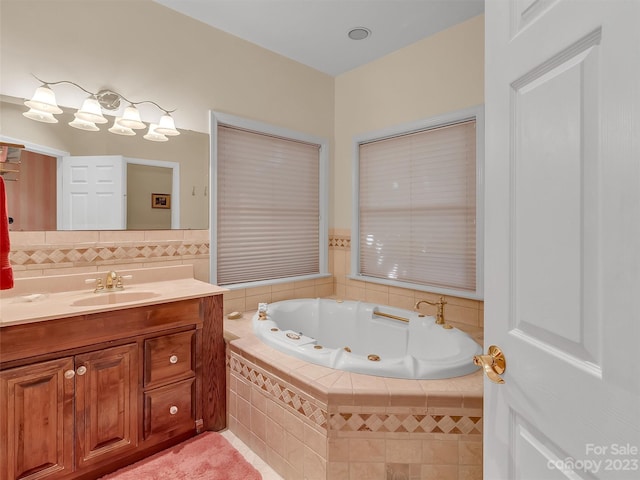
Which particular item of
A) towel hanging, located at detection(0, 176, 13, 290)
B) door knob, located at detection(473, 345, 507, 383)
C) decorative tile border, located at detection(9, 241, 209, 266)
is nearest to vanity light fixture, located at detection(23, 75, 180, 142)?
towel hanging, located at detection(0, 176, 13, 290)

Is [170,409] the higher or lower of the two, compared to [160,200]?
lower

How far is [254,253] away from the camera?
2893mm

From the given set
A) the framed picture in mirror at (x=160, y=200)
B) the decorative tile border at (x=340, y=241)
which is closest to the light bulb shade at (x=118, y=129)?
the framed picture in mirror at (x=160, y=200)

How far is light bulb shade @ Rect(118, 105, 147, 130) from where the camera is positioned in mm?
2112

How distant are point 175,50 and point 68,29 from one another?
2.05ft

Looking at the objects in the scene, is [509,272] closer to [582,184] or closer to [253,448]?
[582,184]

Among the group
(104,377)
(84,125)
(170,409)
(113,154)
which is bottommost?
(170,409)

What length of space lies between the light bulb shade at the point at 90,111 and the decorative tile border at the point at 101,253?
2.59ft

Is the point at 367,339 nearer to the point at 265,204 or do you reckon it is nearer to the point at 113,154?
the point at 265,204

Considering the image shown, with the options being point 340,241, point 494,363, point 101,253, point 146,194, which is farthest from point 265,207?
point 494,363

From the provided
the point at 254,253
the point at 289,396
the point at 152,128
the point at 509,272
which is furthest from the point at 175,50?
the point at 509,272

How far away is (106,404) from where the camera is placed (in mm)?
1613

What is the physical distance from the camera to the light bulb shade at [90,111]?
1.96 metres

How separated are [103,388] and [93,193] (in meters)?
1.15
